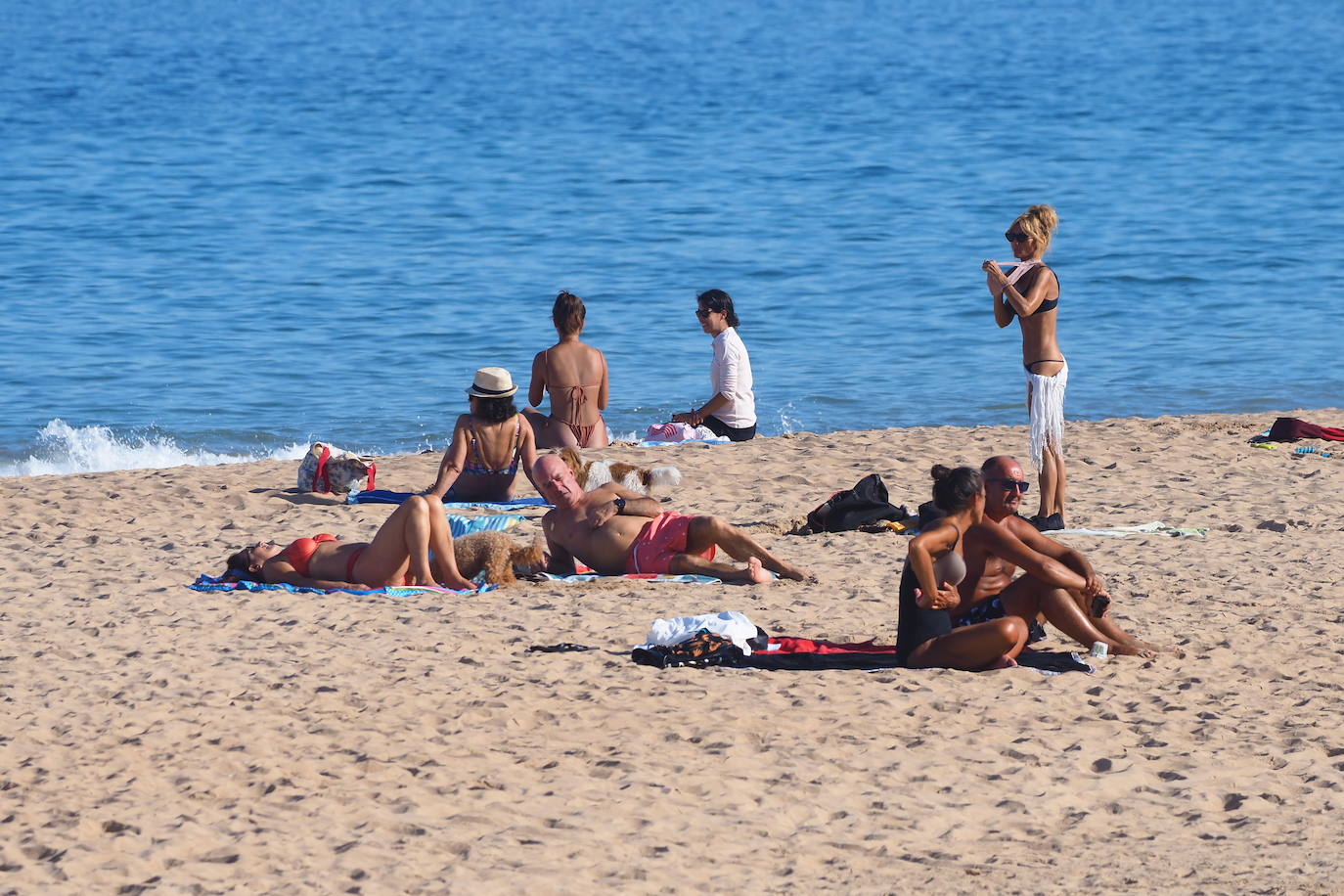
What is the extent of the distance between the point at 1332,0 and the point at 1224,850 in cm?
7272

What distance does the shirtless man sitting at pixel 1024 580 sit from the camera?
6.17 meters

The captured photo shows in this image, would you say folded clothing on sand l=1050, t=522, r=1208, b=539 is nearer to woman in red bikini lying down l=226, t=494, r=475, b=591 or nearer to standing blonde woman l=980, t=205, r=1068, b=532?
standing blonde woman l=980, t=205, r=1068, b=532

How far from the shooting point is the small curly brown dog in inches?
301

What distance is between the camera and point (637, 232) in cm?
2245

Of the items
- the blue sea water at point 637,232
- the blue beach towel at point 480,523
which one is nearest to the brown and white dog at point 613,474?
the blue beach towel at point 480,523

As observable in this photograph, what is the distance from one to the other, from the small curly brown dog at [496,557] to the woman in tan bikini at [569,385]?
2.38 meters

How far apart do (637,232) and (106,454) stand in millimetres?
10796

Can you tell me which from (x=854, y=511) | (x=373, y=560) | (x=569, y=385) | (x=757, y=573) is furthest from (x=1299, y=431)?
(x=373, y=560)

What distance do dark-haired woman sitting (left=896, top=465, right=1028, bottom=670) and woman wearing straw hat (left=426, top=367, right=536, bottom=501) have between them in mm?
2724

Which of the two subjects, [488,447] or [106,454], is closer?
[488,447]

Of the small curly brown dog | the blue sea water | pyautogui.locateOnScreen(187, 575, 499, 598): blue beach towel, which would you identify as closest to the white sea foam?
the blue sea water

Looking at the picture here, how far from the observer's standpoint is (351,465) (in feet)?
31.2

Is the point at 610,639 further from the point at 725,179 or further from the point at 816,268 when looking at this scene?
the point at 725,179

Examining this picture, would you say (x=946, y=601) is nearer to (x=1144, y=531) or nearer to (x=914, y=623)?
(x=914, y=623)
